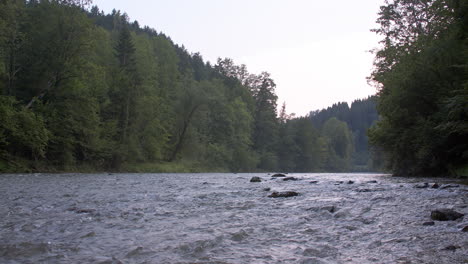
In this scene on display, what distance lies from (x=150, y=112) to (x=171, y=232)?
134 ft

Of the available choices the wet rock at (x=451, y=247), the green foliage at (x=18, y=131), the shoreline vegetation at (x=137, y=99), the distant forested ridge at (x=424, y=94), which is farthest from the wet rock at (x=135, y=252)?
the green foliage at (x=18, y=131)

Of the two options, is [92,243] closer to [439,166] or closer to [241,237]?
[241,237]

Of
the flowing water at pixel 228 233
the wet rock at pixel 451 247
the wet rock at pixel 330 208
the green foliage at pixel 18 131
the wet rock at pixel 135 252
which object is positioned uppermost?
the green foliage at pixel 18 131

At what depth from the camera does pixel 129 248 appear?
17.0 feet

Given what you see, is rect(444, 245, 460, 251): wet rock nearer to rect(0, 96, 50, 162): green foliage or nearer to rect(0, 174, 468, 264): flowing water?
rect(0, 174, 468, 264): flowing water

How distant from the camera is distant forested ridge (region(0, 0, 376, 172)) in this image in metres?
28.2

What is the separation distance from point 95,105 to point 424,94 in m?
27.5

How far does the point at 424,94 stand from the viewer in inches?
1017

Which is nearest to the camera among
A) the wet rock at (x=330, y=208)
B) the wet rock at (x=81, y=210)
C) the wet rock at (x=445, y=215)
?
the wet rock at (x=445, y=215)

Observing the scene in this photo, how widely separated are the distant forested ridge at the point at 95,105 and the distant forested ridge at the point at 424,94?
22.3m

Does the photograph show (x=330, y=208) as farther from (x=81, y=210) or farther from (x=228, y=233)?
(x=81, y=210)

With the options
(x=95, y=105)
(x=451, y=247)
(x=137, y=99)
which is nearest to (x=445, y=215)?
(x=451, y=247)

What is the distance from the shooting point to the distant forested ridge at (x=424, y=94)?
21.5m

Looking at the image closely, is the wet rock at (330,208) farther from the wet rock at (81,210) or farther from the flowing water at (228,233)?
the wet rock at (81,210)
